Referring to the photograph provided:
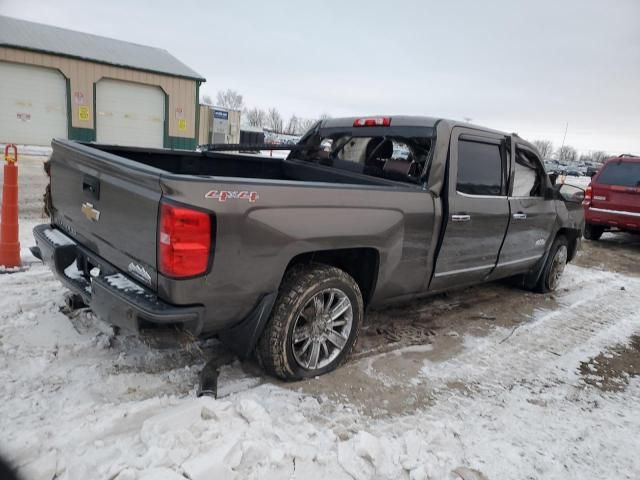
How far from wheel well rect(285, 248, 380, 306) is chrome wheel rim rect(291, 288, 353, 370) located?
0.28m

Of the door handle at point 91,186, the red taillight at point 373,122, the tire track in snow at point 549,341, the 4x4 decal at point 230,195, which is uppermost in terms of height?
the red taillight at point 373,122

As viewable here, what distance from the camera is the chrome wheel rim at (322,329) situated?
10.1 ft

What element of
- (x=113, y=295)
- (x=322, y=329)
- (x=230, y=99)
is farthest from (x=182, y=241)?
(x=230, y=99)

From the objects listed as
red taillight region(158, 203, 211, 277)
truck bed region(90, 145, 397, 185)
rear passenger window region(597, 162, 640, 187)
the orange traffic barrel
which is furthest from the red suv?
the orange traffic barrel

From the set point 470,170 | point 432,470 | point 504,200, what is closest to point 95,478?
point 432,470

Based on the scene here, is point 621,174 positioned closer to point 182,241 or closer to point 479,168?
point 479,168

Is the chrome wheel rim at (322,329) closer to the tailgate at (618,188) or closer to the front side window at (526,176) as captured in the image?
the front side window at (526,176)

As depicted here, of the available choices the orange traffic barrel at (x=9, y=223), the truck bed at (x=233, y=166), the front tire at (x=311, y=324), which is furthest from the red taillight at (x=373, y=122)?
the orange traffic barrel at (x=9, y=223)

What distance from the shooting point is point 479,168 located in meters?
4.15

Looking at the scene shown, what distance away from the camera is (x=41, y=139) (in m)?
20.5

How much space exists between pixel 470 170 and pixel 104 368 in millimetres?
3270

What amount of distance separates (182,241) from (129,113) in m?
22.1

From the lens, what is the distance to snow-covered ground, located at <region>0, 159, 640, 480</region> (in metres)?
2.20

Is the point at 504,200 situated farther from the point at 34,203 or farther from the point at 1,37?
the point at 1,37
